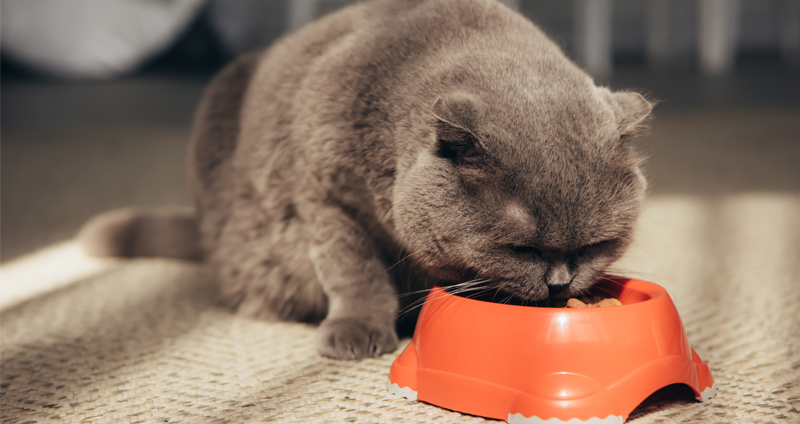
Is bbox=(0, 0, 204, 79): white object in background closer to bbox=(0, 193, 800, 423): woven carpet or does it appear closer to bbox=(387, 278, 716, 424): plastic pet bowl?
bbox=(0, 193, 800, 423): woven carpet

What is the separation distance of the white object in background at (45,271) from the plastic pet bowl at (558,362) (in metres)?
1.16

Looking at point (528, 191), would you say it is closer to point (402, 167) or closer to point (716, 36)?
point (402, 167)

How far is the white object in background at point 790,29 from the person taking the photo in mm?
5883

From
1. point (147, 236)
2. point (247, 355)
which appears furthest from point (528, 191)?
point (147, 236)

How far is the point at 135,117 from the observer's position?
11.2ft

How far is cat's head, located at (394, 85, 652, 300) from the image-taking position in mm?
871

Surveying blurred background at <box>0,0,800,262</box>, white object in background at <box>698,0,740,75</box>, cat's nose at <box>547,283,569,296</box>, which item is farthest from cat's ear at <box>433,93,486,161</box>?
white object in background at <box>698,0,740,75</box>

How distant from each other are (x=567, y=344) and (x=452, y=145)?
35cm

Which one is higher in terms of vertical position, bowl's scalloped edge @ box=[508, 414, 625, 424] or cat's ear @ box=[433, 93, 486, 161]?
cat's ear @ box=[433, 93, 486, 161]

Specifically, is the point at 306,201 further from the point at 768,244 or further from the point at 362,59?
the point at 768,244

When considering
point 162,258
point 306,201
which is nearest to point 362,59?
point 306,201

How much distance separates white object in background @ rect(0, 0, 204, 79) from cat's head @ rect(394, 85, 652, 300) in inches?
115

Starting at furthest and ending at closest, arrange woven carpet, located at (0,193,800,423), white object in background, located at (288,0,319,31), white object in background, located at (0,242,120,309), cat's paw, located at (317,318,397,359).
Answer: white object in background, located at (288,0,319,31), white object in background, located at (0,242,120,309), cat's paw, located at (317,318,397,359), woven carpet, located at (0,193,800,423)

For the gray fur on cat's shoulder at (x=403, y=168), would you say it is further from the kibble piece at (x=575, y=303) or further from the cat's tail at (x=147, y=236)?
the cat's tail at (x=147, y=236)
